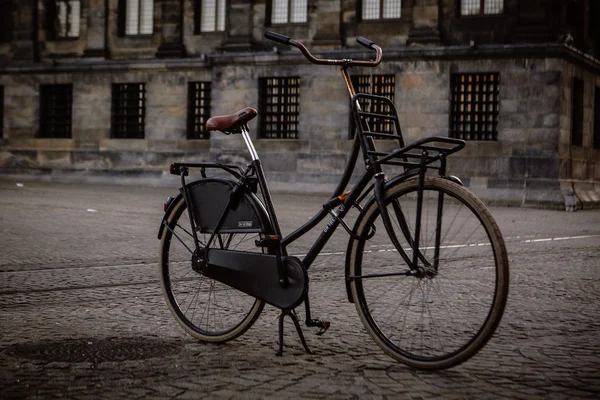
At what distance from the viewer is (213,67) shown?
94.5ft

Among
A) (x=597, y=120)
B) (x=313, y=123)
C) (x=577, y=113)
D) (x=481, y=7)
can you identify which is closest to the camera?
(x=481, y=7)

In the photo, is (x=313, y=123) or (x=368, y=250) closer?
(x=368, y=250)

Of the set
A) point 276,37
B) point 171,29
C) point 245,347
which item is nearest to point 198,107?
point 171,29

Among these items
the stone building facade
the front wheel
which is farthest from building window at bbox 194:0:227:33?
the front wheel

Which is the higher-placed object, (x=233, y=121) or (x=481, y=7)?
(x=481, y=7)

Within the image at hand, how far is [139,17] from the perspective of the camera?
3156cm

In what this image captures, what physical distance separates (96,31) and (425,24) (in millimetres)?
12489

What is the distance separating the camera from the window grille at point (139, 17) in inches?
1236

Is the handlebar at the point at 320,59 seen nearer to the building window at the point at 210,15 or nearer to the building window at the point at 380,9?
the building window at the point at 380,9

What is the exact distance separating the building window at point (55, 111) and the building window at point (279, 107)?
8358 mm

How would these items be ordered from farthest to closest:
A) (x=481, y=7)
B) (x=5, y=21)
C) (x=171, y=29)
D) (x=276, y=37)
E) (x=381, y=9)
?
(x=5, y=21) < (x=171, y=29) < (x=381, y=9) < (x=481, y=7) < (x=276, y=37)

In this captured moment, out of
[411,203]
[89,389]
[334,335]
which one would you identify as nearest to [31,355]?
[89,389]

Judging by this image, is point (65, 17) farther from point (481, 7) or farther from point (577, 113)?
point (577, 113)

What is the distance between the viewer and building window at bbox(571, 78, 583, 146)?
26.6 metres
